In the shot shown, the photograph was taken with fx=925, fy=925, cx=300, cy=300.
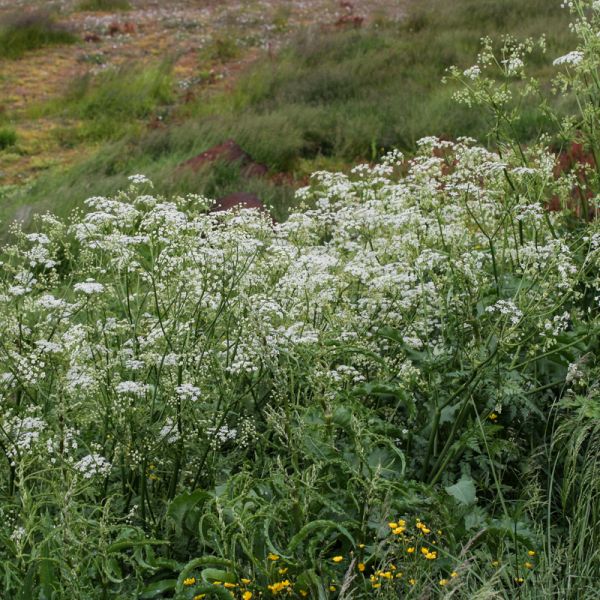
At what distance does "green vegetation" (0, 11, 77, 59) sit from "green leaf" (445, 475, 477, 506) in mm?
16305

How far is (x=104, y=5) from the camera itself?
23547 millimetres

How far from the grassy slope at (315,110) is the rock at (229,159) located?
21cm

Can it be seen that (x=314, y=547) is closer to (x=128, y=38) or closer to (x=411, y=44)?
(x=411, y=44)

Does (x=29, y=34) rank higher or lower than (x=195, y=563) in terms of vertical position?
lower

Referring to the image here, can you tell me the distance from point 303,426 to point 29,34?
16.8 metres

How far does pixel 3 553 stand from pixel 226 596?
0.94 metres

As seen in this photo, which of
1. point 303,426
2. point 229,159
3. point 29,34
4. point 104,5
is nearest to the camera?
point 303,426

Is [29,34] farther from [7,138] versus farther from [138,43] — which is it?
[7,138]

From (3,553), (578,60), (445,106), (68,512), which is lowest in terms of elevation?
(445,106)

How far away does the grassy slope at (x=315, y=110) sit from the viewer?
9.94m

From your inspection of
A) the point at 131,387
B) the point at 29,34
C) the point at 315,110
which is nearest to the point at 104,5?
the point at 29,34

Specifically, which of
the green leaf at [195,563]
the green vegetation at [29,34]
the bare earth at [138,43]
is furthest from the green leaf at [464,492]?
the green vegetation at [29,34]

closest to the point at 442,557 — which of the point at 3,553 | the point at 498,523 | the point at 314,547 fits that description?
the point at 498,523

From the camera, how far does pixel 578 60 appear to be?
4.40 meters
